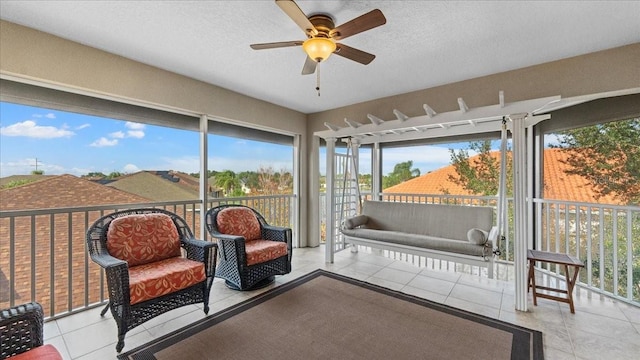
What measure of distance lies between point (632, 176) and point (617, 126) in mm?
589

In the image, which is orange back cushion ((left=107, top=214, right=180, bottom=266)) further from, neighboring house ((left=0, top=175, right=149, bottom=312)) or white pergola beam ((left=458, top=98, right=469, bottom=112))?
white pergola beam ((left=458, top=98, right=469, bottom=112))

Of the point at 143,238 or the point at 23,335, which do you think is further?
the point at 143,238

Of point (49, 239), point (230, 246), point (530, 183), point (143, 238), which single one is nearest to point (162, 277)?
point (143, 238)

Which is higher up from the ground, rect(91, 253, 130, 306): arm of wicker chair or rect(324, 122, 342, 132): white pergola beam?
rect(324, 122, 342, 132): white pergola beam

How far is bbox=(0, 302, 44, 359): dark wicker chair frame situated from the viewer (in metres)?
1.26

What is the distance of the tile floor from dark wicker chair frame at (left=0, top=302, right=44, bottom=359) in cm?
73

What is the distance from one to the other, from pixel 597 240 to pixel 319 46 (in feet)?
12.4

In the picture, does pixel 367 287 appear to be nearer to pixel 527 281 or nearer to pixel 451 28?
pixel 527 281

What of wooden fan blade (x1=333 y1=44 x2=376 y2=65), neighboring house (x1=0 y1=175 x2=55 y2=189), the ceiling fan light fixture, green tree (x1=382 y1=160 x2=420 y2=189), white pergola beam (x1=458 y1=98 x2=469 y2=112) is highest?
wooden fan blade (x1=333 y1=44 x2=376 y2=65)

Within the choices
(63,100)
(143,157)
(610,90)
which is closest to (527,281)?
(610,90)

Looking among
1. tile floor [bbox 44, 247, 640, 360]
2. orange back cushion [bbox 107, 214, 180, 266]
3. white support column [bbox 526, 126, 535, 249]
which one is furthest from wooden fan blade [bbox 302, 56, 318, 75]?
white support column [bbox 526, 126, 535, 249]

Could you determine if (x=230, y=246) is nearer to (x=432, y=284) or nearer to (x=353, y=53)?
(x=353, y=53)

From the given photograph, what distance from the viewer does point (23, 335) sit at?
1318mm

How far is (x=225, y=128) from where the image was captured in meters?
3.87
